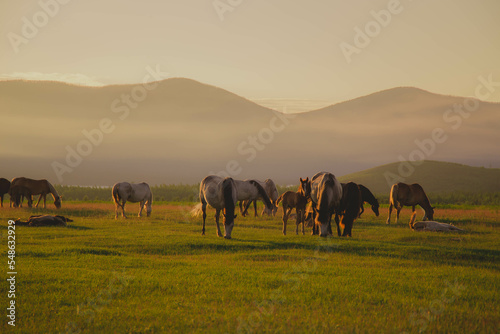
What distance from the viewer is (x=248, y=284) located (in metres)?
11.7

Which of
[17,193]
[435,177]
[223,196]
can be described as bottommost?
[17,193]

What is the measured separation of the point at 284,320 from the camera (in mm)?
8688

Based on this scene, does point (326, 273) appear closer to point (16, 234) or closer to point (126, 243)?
point (126, 243)

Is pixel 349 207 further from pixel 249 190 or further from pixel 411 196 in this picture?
pixel 411 196

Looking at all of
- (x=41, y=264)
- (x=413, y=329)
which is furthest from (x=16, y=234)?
(x=413, y=329)

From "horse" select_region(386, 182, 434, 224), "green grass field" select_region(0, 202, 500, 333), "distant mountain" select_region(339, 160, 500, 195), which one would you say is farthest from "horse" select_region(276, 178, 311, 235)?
"distant mountain" select_region(339, 160, 500, 195)

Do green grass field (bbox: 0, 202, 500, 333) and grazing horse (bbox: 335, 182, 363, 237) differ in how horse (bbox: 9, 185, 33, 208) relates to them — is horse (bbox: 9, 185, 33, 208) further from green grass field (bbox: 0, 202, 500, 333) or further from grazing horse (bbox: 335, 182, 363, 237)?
grazing horse (bbox: 335, 182, 363, 237)

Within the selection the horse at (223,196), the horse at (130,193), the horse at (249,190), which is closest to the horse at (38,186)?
the horse at (130,193)

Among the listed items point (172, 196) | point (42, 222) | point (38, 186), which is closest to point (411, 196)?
point (42, 222)

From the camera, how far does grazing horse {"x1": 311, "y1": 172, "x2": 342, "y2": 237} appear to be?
20986mm

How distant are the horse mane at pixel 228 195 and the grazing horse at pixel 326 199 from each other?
4227mm

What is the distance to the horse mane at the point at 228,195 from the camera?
68.6 ft

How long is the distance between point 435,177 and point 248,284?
115877mm

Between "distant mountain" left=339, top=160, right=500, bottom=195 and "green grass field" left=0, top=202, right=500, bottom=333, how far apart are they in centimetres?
9156
